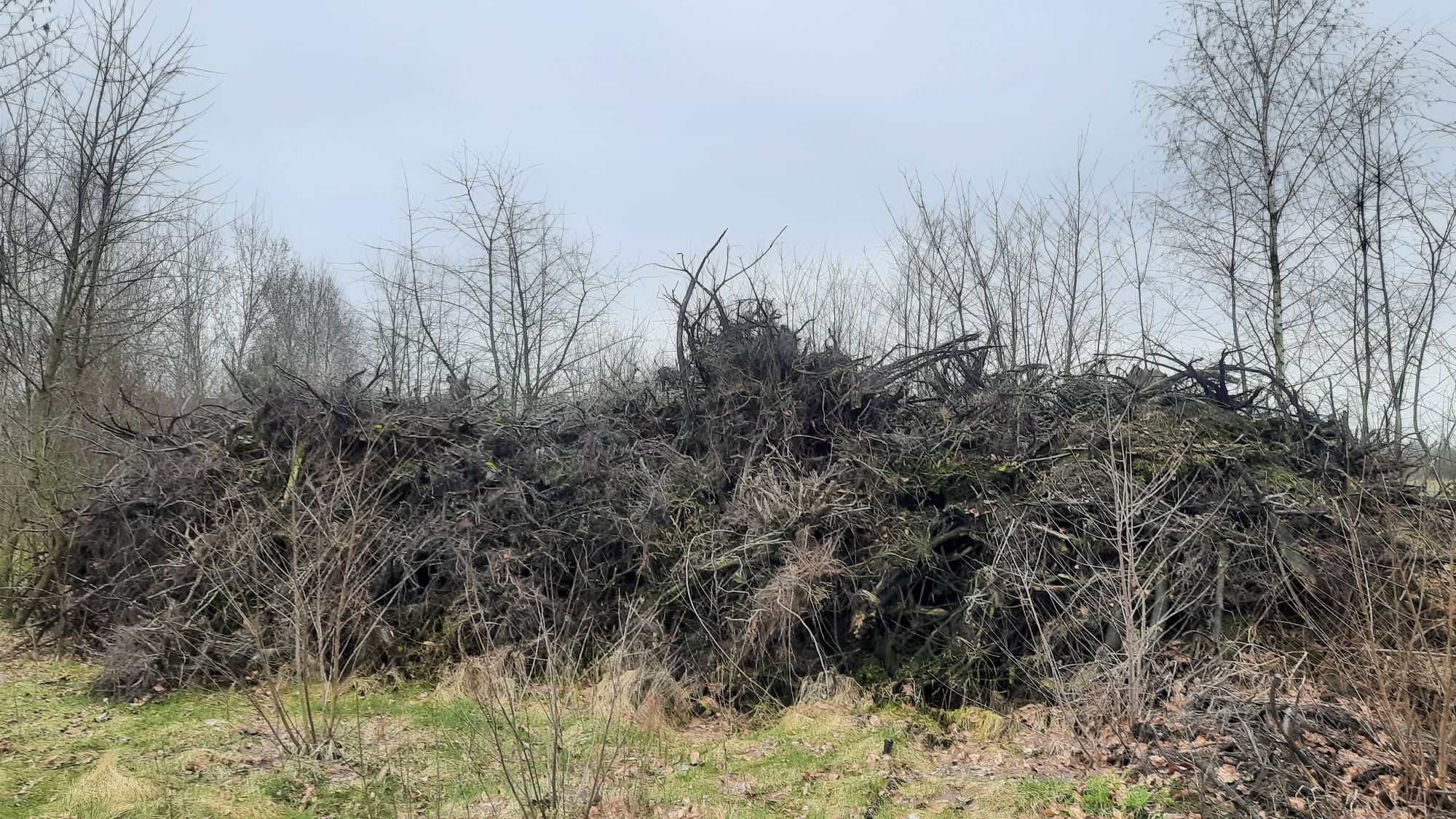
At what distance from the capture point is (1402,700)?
13.8 feet

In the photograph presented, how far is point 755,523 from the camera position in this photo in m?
7.74

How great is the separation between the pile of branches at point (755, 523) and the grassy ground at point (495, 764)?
1.93 feet

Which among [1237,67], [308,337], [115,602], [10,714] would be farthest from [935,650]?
[308,337]

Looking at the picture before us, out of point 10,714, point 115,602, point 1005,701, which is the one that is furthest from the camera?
point 115,602

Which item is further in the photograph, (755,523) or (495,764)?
(755,523)

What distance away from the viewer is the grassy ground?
4.62m

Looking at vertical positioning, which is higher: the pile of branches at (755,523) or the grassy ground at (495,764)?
the pile of branches at (755,523)

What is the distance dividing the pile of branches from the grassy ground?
59 cm

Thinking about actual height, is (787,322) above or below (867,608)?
above

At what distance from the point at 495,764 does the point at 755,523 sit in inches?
129

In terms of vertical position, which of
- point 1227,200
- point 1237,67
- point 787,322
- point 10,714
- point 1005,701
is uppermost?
point 1237,67

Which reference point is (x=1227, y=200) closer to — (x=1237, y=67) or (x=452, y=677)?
(x=1237, y=67)

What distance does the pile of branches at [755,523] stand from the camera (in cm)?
662

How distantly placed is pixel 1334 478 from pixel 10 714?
11633 millimetres
